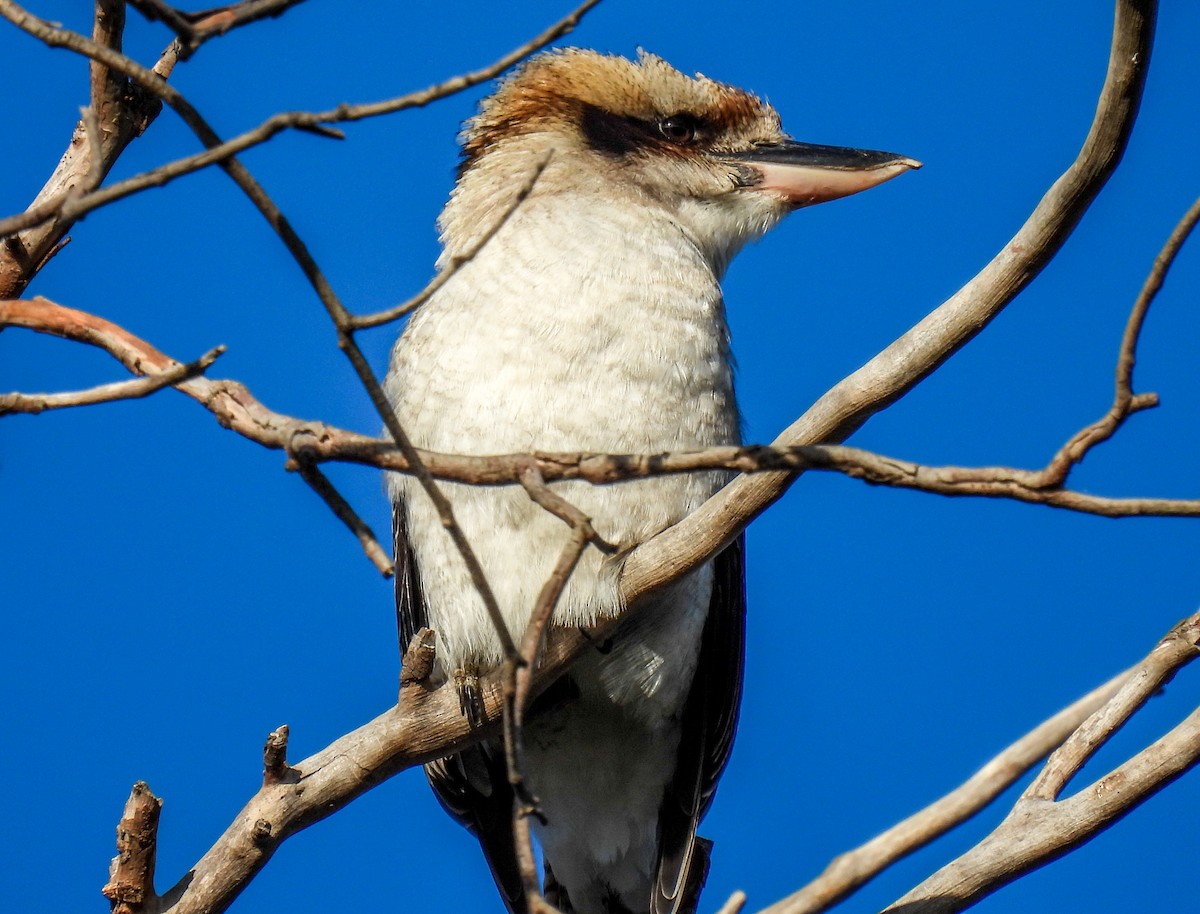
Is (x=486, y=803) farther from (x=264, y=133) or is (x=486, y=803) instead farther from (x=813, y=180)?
(x=264, y=133)

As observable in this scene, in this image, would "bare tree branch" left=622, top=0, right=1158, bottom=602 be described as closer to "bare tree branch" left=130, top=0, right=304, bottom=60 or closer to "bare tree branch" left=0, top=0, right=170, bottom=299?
"bare tree branch" left=130, top=0, right=304, bottom=60

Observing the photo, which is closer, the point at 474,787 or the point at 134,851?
the point at 134,851

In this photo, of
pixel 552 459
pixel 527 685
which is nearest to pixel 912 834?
pixel 527 685

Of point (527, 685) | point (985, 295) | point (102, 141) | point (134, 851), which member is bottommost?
point (527, 685)

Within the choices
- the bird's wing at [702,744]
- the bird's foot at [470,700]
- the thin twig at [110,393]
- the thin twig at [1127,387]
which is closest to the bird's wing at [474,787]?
the bird's wing at [702,744]

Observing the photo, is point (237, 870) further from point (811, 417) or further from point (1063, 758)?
point (1063, 758)

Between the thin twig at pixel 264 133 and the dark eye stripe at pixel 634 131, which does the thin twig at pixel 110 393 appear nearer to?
the thin twig at pixel 264 133

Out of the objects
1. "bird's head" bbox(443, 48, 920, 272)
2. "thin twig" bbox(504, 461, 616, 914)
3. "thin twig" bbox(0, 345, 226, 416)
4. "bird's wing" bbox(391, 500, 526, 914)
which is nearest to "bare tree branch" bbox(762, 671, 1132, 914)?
"thin twig" bbox(504, 461, 616, 914)
